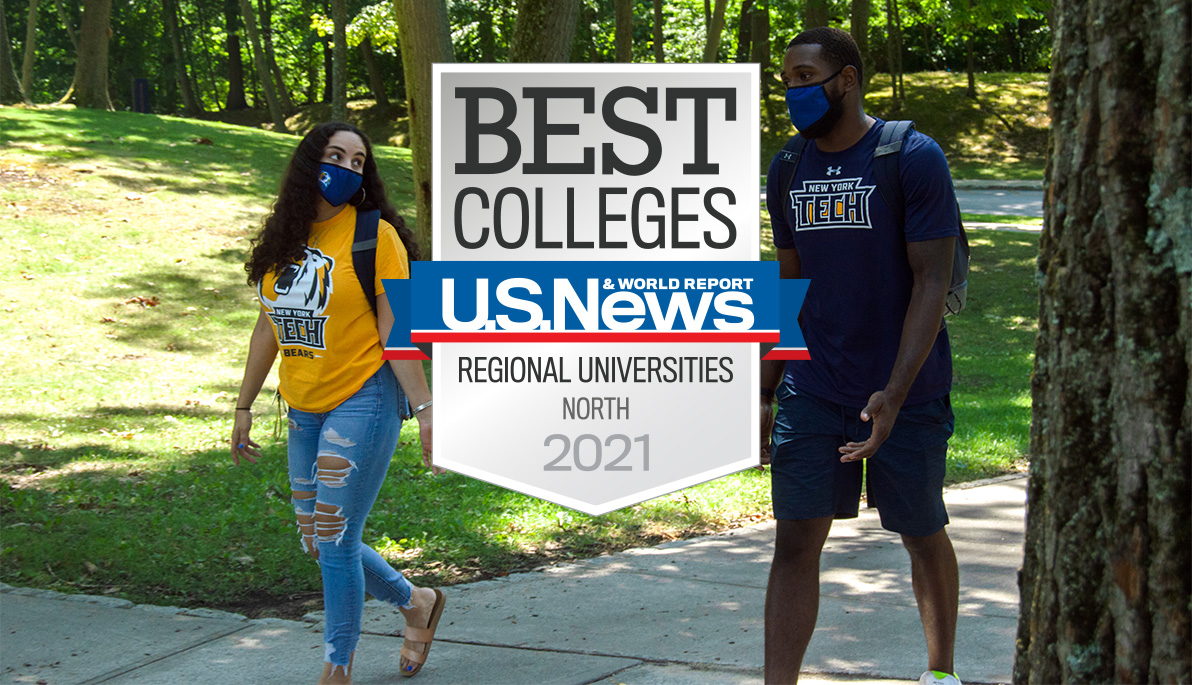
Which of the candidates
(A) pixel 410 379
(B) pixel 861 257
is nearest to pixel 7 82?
(A) pixel 410 379

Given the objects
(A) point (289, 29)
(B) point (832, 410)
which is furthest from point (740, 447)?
(A) point (289, 29)

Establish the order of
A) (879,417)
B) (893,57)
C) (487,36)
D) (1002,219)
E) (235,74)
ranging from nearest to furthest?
(879,417) → (1002,219) → (487,36) → (893,57) → (235,74)

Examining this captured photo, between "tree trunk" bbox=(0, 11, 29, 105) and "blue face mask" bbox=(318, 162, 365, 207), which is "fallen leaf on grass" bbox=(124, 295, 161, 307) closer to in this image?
"blue face mask" bbox=(318, 162, 365, 207)

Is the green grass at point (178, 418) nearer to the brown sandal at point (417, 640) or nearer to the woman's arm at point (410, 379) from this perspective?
the brown sandal at point (417, 640)

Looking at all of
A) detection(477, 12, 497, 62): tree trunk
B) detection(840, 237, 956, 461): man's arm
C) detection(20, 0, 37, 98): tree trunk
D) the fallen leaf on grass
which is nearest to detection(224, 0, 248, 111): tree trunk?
detection(477, 12, 497, 62): tree trunk

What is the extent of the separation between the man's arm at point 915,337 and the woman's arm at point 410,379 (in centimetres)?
137

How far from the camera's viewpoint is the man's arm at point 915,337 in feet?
10.8

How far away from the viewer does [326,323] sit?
3.78m

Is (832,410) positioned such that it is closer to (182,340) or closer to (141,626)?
(141,626)

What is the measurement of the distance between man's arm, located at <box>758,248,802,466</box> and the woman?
1109 millimetres

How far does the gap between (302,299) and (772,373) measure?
156 centimetres

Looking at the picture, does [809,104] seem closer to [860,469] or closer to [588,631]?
[860,469]

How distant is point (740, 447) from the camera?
419cm

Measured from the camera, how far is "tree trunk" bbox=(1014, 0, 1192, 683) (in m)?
2.06
